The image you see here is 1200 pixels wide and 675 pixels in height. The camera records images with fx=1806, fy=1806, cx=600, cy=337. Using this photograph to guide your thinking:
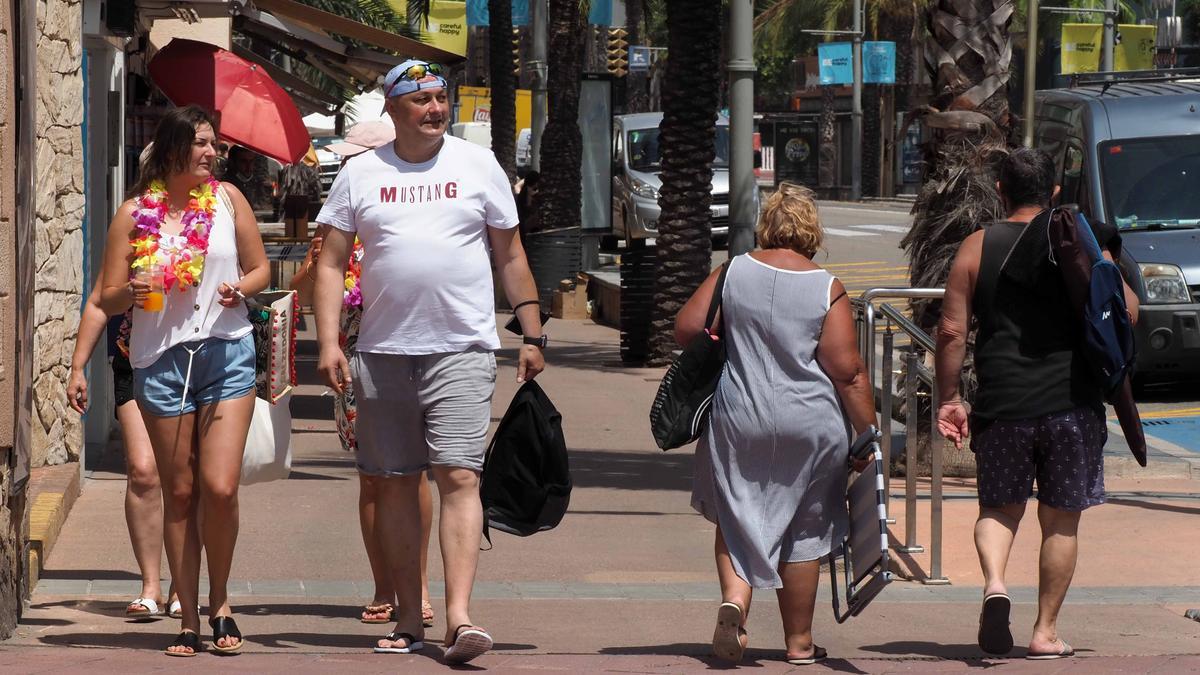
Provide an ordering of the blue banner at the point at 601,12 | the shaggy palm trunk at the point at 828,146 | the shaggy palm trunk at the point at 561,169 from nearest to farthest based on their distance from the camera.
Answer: the shaggy palm trunk at the point at 561,169 → the blue banner at the point at 601,12 → the shaggy palm trunk at the point at 828,146

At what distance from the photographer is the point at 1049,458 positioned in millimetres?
5809

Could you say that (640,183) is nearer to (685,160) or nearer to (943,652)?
(685,160)

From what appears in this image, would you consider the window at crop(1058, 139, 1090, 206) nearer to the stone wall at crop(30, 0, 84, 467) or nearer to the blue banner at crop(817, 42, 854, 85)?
the stone wall at crop(30, 0, 84, 467)

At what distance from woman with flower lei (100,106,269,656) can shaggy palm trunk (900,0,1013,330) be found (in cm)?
548

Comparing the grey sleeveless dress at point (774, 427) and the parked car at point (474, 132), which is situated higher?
the parked car at point (474, 132)

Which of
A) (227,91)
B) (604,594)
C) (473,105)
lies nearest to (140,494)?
(604,594)

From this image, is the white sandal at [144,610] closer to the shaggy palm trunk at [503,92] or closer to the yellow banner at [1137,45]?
the shaggy palm trunk at [503,92]

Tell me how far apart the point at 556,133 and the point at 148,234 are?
19.5 metres

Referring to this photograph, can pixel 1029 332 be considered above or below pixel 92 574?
above

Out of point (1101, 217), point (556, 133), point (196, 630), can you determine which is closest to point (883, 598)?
point (196, 630)

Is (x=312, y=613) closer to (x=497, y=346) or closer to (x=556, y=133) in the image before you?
(x=497, y=346)

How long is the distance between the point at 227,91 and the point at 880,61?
43.9 m

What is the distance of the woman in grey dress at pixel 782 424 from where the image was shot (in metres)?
5.60

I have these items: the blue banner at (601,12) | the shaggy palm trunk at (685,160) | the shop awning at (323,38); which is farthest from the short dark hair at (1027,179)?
the blue banner at (601,12)
